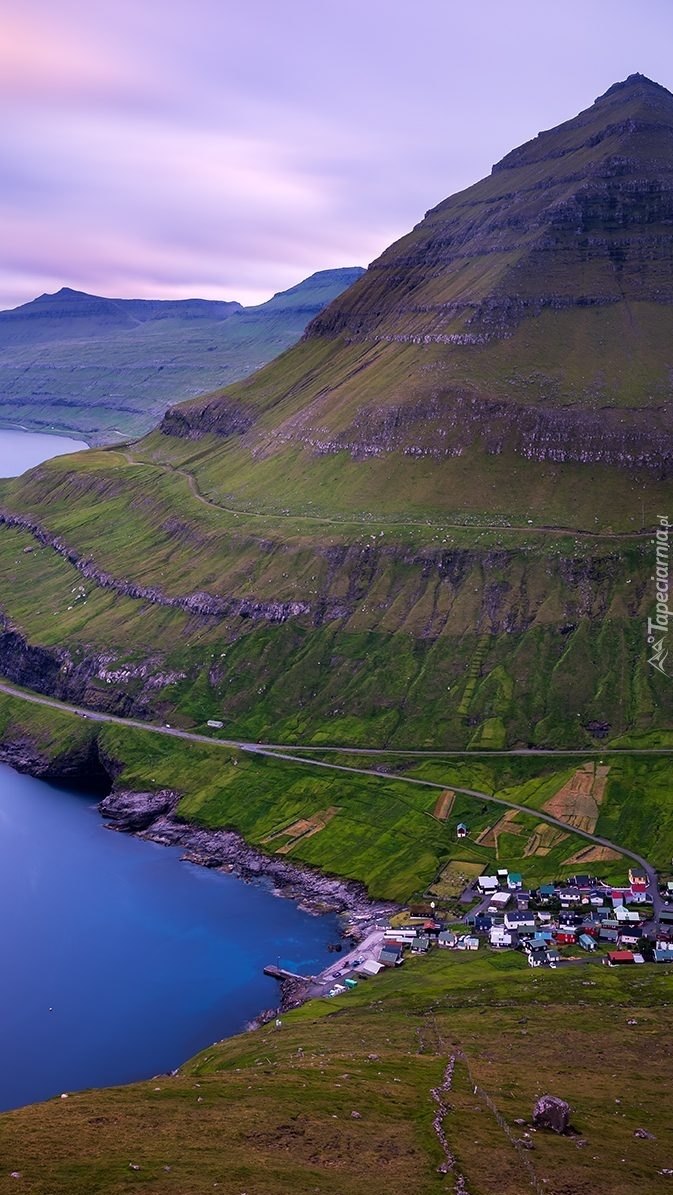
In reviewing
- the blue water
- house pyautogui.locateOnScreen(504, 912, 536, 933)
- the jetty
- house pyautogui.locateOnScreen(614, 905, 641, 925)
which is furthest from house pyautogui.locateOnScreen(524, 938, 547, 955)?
the jetty

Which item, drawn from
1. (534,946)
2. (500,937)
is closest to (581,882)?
(534,946)

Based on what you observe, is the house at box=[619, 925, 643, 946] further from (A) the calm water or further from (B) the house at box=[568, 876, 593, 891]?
(A) the calm water

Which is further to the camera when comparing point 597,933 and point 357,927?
point 357,927

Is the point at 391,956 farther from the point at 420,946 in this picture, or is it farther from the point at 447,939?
the point at 447,939

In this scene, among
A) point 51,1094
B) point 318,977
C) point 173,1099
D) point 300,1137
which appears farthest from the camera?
point 318,977

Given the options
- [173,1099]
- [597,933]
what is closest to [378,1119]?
[173,1099]

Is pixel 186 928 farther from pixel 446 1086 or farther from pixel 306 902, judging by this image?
pixel 446 1086

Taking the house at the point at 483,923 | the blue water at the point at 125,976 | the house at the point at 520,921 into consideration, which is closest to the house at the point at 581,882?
the house at the point at 520,921
